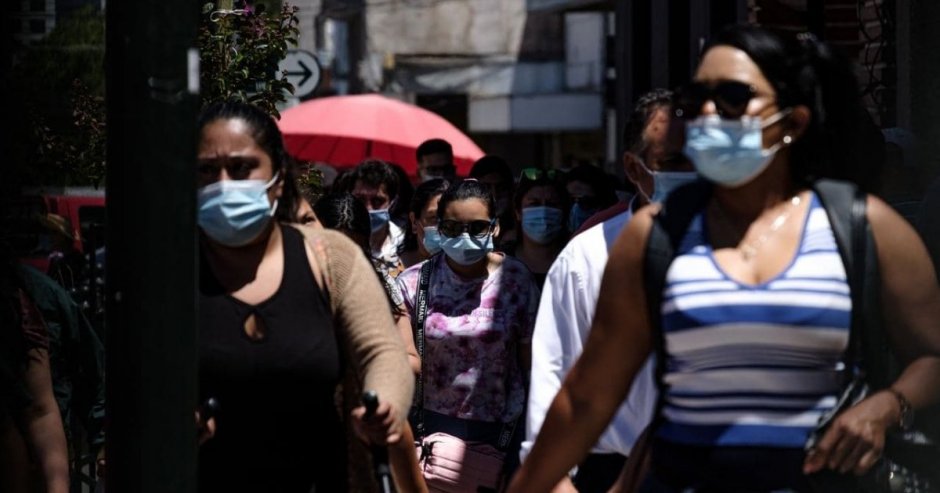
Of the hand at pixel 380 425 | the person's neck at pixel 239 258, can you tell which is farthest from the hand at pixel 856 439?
the person's neck at pixel 239 258

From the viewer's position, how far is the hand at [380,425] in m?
4.16

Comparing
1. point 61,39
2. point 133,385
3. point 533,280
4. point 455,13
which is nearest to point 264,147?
point 133,385

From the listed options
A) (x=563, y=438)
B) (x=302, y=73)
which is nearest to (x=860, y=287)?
(x=563, y=438)

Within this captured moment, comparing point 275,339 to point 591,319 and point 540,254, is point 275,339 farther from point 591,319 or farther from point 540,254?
point 540,254

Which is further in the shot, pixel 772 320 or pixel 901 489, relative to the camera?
pixel 901 489

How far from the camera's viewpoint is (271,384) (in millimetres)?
4168

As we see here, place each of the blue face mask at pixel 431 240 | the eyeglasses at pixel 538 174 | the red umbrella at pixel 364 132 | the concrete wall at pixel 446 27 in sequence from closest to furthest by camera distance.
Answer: the blue face mask at pixel 431 240
the eyeglasses at pixel 538 174
the red umbrella at pixel 364 132
the concrete wall at pixel 446 27

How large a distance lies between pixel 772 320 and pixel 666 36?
40.1 ft

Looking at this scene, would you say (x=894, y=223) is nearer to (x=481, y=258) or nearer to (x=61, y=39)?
(x=481, y=258)

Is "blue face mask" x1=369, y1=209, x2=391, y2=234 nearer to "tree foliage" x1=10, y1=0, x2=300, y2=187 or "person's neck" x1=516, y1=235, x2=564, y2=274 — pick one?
"person's neck" x1=516, y1=235, x2=564, y2=274

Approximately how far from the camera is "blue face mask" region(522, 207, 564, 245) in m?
Answer: 8.66

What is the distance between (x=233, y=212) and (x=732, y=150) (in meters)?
1.19

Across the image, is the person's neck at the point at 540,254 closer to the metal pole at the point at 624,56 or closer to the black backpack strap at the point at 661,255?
the black backpack strap at the point at 661,255

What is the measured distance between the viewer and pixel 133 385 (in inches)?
150
